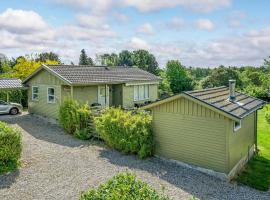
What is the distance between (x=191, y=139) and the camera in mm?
12641

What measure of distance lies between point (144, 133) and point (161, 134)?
0.78 metres

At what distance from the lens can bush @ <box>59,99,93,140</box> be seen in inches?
674

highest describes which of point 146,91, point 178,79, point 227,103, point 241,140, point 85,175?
point 178,79

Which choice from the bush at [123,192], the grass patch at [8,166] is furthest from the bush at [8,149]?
→ the bush at [123,192]

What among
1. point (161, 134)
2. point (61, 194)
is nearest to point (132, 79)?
point (161, 134)

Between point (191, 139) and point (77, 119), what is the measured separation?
24.4 feet

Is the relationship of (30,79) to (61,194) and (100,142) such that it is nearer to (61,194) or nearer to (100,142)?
(100,142)

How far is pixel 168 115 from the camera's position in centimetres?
1330

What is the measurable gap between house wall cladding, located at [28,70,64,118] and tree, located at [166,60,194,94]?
78.7ft

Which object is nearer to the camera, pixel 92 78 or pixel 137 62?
pixel 92 78

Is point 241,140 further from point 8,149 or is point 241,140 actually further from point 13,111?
point 13,111

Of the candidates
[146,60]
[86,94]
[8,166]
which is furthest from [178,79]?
[8,166]

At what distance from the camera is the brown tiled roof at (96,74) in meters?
21.2

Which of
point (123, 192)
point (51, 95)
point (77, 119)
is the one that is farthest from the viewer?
point (51, 95)
